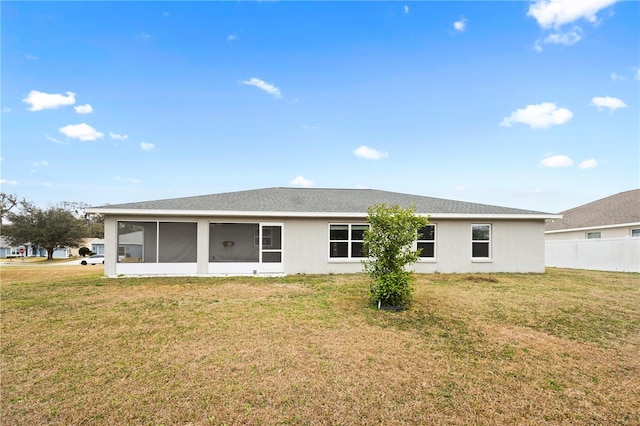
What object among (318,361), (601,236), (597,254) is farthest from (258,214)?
(601,236)

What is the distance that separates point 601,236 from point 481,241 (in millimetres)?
10082

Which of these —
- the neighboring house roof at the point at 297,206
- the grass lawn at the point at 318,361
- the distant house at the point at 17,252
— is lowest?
the distant house at the point at 17,252

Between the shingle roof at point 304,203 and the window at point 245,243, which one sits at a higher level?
the shingle roof at point 304,203

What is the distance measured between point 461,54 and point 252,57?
30.5 feet

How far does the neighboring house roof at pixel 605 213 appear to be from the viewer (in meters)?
17.8

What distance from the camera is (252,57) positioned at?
1545 cm

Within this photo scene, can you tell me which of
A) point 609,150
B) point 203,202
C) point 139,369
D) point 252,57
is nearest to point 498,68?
point 609,150

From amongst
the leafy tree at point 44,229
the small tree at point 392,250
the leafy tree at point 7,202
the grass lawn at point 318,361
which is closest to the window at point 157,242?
the grass lawn at point 318,361

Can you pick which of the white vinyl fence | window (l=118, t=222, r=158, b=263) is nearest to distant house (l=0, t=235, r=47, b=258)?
window (l=118, t=222, r=158, b=263)

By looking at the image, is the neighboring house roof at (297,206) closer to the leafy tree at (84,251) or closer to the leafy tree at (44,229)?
the leafy tree at (44,229)

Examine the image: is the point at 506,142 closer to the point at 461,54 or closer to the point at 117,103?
the point at 461,54

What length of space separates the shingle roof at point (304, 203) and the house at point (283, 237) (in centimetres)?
5

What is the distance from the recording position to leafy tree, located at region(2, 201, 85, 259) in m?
36.0

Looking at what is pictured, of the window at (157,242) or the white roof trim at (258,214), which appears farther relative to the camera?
the window at (157,242)
